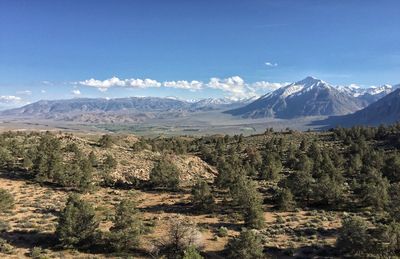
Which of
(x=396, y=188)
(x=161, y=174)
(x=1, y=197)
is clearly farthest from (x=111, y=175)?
(x=396, y=188)

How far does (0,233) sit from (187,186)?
30.9 m

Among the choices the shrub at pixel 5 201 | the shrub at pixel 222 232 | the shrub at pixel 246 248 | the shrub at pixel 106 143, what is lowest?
the shrub at pixel 222 232

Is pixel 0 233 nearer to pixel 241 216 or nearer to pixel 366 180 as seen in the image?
pixel 241 216

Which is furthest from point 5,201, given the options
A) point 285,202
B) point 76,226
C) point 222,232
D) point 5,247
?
point 285,202

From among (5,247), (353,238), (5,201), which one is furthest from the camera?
(5,201)

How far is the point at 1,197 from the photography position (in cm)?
4362

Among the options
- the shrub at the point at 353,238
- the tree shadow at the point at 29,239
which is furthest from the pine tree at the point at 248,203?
the tree shadow at the point at 29,239

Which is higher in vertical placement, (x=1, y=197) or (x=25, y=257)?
(x=1, y=197)

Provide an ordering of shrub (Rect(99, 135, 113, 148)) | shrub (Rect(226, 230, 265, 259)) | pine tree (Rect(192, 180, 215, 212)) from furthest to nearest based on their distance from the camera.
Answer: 1. shrub (Rect(99, 135, 113, 148))
2. pine tree (Rect(192, 180, 215, 212))
3. shrub (Rect(226, 230, 265, 259))

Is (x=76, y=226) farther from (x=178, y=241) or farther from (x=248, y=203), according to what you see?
(x=248, y=203)

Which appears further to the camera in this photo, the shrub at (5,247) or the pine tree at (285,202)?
the pine tree at (285,202)

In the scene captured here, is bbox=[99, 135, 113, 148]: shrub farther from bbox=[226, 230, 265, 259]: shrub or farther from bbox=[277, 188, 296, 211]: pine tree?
bbox=[226, 230, 265, 259]: shrub

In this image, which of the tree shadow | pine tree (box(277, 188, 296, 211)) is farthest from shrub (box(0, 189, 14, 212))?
pine tree (box(277, 188, 296, 211))

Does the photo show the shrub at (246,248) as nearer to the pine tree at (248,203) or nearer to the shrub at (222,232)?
the shrub at (222,232)
